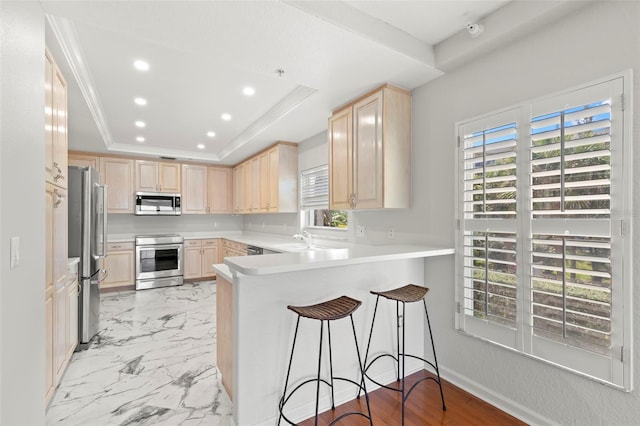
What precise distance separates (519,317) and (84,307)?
375cm

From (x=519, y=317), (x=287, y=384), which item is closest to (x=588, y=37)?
(x=519, y=317)

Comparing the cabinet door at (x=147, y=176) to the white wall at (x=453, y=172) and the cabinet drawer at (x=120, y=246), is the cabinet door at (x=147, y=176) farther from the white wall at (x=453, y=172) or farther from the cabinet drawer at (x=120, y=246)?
the white wall at (x=453, y=172)

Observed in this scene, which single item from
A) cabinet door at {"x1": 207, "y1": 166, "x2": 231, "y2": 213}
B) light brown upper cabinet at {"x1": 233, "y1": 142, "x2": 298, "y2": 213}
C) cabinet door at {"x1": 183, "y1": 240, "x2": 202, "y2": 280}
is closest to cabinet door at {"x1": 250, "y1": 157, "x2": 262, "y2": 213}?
light brown upper cabinet at {"x1": 233, "y1": 142, "x2": 298, "y2": 213}

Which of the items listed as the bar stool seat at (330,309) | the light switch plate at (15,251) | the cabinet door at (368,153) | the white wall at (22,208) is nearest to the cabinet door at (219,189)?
the cabinet door at (368,153)

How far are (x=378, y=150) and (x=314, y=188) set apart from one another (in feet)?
6.26

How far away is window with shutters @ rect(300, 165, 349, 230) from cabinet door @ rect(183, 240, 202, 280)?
2649mm

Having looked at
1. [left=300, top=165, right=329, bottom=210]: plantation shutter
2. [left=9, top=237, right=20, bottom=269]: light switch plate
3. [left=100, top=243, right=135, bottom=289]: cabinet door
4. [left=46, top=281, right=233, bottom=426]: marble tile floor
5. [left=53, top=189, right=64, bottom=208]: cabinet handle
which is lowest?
[left=46, top=281, right=233, bottom=426]: marble tile floor

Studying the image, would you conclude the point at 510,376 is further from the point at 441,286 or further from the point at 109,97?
the point at 109,97

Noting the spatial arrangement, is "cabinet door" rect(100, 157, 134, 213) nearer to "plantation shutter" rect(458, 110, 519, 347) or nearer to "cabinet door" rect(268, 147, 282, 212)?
"cabinet door" rect(268, 147, 282, 212)

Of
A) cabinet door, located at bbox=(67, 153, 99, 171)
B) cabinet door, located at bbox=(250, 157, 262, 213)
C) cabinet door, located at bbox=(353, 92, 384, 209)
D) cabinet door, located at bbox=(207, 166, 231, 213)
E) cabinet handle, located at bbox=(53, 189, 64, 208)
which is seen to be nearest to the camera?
cabinet handle, located at bbox=(53, 189, 64, 208)

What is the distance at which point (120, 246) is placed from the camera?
5.33 meters

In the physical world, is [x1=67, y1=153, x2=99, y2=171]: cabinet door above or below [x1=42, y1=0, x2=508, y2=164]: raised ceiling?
below

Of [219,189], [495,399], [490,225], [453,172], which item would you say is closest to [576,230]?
[490,225]

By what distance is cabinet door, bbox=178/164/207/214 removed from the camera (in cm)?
606
